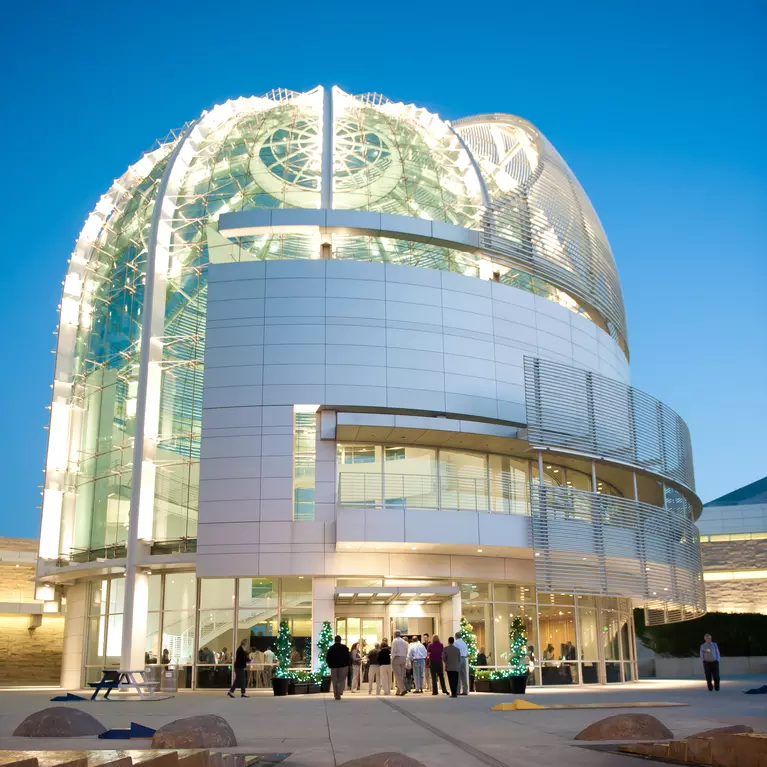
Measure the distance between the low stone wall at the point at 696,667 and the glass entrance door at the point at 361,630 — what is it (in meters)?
19.8

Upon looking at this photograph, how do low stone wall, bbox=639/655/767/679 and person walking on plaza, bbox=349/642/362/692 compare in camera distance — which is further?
low stone wall, bbox=639/655/767/679

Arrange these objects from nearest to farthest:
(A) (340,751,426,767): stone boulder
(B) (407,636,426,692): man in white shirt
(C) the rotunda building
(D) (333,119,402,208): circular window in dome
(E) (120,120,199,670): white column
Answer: (A) (340,751,426,767): stone boulder
(B) (407,636,426,692): man in white shirt
(C) the rotunda building
(E) (120,120,199,670): white column
(D) (333,119,402,208): circular window in dome

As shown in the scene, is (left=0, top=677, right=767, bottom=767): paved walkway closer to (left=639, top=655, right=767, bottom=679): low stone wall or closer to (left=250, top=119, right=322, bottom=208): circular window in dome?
(left=250, top=119, right=322, bottom=208): circular window in dome

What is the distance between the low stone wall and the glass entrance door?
65.1 ft

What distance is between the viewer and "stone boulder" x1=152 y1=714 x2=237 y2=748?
1087cm

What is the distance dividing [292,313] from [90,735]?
20.2 metres

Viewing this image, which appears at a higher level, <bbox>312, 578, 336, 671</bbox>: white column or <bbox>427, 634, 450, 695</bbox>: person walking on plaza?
<bbox>312, 578, 336, 671</bbox>: white column

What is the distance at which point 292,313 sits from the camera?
32156 millimetres

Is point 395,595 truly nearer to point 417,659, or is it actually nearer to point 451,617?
point 451,617

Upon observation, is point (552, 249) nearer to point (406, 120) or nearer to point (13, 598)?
point (406, 120)

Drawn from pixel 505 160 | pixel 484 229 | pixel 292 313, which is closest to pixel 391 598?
pixel 292 313

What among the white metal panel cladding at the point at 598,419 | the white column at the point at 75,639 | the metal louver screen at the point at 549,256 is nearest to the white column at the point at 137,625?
the white column at the point at 75,639

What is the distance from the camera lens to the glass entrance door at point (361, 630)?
3130 centimetres

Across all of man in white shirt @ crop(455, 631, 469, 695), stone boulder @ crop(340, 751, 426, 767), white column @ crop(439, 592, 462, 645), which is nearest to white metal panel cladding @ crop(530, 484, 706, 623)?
white column @ crop(439, 592, 462, 645)
